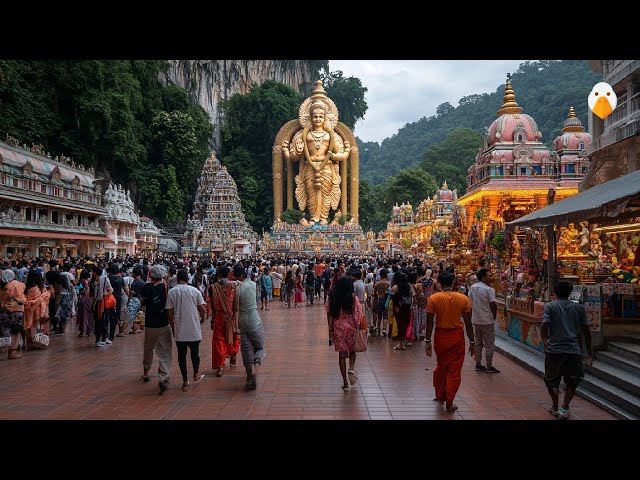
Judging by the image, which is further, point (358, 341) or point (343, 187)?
→ point (343, 187)

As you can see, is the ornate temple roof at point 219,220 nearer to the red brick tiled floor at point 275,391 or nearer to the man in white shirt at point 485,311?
the red brick tiled floor at point 275,391

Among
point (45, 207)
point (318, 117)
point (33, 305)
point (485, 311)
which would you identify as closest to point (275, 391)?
point (485, 311)

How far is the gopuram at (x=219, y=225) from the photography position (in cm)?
3071

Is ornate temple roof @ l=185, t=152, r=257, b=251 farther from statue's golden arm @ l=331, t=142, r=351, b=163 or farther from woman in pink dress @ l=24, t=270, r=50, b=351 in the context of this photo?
woman in pink dress @ l=24, t=270, r=50, b=351

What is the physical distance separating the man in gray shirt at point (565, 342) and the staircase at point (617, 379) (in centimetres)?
51

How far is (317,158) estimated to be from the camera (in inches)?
1518

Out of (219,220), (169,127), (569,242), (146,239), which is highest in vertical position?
(169,127)

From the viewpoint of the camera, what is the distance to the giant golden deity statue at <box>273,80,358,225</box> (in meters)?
38.5

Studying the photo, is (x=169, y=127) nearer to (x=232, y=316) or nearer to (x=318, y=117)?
(x=318, y=117)

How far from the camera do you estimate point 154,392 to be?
5.84 meters

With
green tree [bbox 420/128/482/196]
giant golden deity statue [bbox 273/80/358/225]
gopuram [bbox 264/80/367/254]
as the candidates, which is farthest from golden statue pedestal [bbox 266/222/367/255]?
green tree [bbox 420/128/482/196]

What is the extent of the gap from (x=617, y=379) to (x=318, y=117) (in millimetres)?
34107
